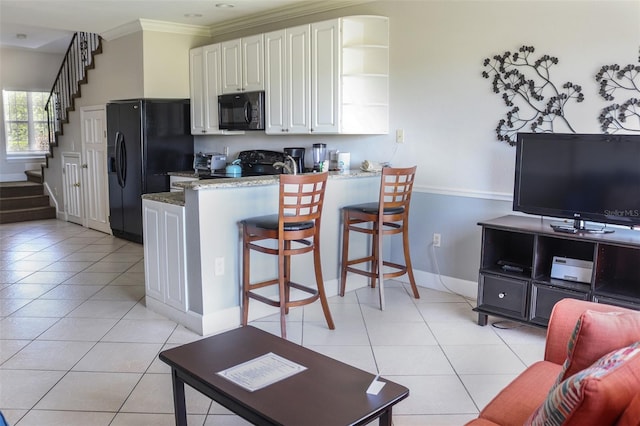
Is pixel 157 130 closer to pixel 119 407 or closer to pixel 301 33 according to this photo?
pixel 301 33

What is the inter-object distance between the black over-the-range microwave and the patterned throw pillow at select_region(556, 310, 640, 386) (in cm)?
434

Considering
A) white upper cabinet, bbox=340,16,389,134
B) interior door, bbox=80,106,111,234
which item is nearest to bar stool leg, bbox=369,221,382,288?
white upper cabinet, bbox=340,16,389,134

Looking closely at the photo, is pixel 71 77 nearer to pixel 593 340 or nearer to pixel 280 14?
pixel 280 14

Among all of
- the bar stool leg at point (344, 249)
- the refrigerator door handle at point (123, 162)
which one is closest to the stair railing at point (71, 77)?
the refrigerator door handle at point (123, 162)

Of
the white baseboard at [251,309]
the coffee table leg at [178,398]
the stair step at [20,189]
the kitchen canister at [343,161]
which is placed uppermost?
the kitchen canister at [343,161]

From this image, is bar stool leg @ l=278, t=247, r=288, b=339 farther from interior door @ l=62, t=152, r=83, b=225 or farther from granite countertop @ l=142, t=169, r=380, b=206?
interior door @ l=62, t=152, r=83, b=225

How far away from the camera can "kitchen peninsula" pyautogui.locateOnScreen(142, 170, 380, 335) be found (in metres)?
3.43

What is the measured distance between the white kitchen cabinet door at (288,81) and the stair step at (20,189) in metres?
5.00

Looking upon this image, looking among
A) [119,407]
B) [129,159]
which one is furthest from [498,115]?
[129,159]

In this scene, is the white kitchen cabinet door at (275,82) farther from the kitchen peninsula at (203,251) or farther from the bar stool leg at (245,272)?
the bar stool leg at (245,272)

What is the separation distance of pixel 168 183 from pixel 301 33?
2498 mm

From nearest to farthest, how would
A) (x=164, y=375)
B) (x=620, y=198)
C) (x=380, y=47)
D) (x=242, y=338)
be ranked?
(x=242, y=338) < (x=164, y=375) < (x=620, y=198) < (x=380, y=47)

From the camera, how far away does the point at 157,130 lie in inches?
238

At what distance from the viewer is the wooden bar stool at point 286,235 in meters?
3.37
